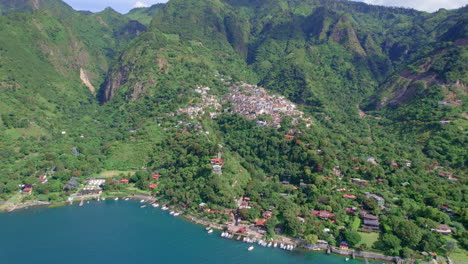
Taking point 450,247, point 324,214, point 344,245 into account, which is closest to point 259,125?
point 324,214

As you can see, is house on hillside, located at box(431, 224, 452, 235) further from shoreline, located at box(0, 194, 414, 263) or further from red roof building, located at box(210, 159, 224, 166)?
red roof building, located at box(210, 159, 224, 166)

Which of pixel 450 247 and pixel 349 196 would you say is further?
pixel 349 196

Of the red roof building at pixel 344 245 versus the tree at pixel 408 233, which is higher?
the tree at pixel 408 233

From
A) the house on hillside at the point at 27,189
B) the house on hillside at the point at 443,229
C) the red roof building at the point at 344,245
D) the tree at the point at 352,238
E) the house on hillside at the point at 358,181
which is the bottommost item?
the house on hillside at the point at 27,189

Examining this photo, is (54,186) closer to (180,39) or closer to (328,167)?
(328,167)

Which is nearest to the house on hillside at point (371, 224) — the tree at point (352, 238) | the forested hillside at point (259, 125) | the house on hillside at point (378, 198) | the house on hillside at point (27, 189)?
the forested hillside at point (259, 125)

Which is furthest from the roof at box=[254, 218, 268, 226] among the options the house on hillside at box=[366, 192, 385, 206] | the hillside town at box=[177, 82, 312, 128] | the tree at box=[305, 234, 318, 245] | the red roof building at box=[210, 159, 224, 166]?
the hillside town at box=[177, 82, 312, 128]

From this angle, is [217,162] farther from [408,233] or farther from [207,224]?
[408,233]

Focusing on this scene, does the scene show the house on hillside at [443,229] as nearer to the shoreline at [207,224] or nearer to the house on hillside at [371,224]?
the house on hillside at [371,224]

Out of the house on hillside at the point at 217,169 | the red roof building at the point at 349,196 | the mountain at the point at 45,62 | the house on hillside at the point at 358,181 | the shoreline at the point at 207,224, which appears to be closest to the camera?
the shoreline at the point at 207,224

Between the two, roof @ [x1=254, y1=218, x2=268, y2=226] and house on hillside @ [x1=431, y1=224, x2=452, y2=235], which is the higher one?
house on hillside @ [x1=431, y1=224, x2=452, y2=235]
